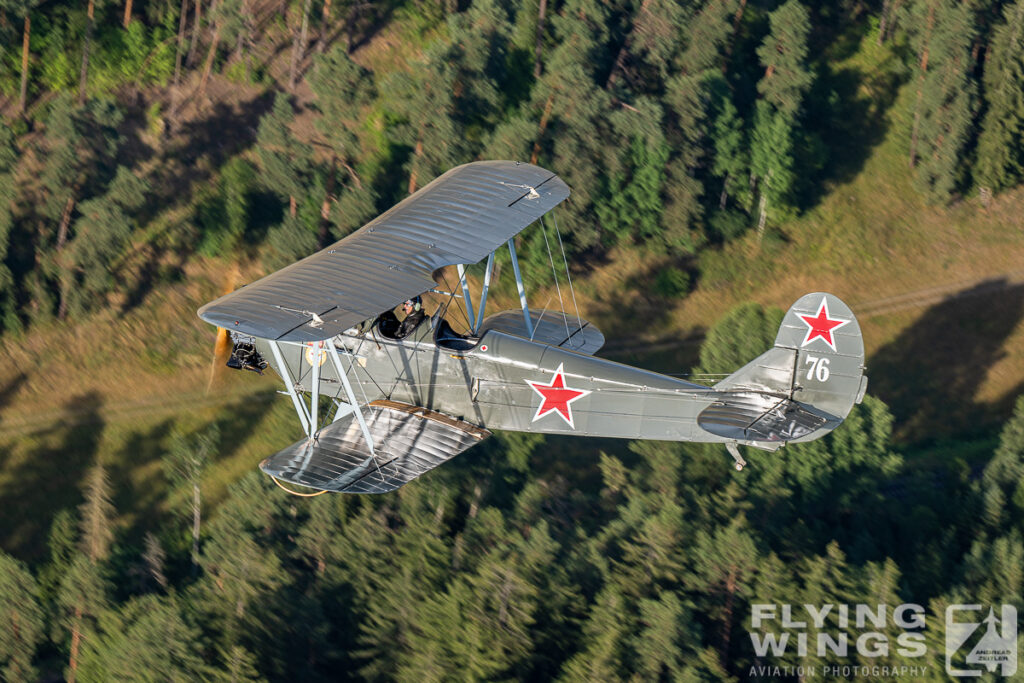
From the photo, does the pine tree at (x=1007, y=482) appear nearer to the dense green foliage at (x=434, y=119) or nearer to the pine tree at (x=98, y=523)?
the dense green foliage at (x=434, y=119)

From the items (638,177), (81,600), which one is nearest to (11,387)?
(81,600)

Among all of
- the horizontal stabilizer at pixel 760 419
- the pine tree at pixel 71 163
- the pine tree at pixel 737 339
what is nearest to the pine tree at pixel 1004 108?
the pine tree at pixel 737 339

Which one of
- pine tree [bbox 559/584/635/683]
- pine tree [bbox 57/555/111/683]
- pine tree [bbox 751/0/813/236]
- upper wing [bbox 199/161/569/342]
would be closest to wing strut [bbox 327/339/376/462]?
upper wing [bbox 199/161/569/342]

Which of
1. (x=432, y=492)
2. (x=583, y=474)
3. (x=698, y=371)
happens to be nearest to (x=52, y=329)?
(x=432, y=492)

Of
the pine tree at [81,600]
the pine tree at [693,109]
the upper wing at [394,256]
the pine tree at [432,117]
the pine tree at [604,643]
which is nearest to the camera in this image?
the upper wing at [394,256]

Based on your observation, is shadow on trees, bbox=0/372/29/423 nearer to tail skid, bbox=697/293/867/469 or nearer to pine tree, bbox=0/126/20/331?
pine tree, bbox=0/126/20/331
